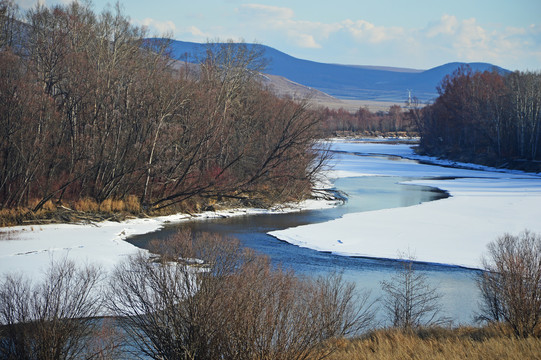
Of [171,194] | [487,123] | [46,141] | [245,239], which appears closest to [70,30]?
[46,141]

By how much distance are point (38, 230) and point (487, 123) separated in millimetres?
54883

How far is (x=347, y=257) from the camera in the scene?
20734 millimetres

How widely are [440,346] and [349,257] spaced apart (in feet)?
31.1

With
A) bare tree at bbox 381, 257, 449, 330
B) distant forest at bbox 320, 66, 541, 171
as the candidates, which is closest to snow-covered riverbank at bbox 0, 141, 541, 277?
bare tree at bbox 381, 257, 449, 330

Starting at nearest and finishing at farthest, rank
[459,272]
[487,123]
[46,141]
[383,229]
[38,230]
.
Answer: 1. [459,272]
2. [38,230]
3. [383,229]
4. [46,141]
5. [487,123]

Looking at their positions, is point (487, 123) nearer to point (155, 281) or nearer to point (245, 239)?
point (245, 239)

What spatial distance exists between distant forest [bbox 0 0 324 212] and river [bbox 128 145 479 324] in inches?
146

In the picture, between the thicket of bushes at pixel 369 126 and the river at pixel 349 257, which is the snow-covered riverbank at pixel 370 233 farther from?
the thicket of bushes at pixel 369 126

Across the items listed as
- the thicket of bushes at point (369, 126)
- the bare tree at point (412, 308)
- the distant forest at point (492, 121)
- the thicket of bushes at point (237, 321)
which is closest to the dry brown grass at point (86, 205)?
the thicket of bushes at point (237, 321)

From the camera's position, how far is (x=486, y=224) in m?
25.8

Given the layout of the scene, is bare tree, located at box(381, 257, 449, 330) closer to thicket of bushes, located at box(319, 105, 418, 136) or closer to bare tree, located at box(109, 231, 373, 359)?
bare tree, located at box(109, 231, 373, 359)

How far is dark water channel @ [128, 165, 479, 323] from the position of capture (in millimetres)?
16266

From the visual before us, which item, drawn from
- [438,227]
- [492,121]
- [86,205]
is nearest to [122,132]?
[86,205]

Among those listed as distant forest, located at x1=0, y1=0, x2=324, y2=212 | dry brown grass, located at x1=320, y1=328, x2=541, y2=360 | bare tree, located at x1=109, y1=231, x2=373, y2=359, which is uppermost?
distant forest, located at x1=0, y1=0, x2=324, y2=212
